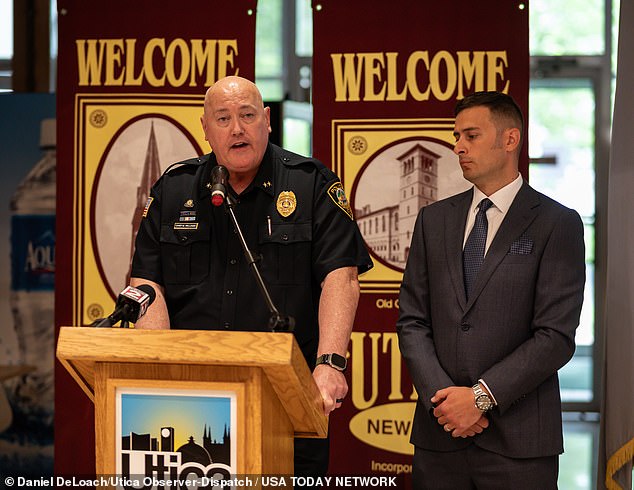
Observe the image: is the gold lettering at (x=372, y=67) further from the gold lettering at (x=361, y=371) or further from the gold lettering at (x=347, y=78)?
the gold lettering at (x=361, y=371)

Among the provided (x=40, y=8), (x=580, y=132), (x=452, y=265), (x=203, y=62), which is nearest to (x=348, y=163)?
(x=203, y=62)

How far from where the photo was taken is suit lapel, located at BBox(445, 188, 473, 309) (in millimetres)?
2883

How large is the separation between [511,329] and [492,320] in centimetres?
7

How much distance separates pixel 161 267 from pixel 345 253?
1.91 ft

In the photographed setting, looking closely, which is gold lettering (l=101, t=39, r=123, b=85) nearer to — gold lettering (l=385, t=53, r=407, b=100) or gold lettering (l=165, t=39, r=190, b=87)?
gold lettering (l=165, t=39, r=190, b=87)

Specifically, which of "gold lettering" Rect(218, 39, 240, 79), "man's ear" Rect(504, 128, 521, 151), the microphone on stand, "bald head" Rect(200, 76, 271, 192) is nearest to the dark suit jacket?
"man's ear" Rect(504, 128, 521, 151)

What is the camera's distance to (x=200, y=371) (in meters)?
1.84

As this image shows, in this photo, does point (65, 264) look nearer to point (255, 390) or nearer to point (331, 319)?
point (331, 319)

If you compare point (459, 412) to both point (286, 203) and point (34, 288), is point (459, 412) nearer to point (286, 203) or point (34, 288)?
point (286, 203)

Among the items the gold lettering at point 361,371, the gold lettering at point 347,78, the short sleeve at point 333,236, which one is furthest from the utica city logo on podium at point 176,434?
the gold lettering at point 347,78

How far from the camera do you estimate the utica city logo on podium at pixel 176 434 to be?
182cm

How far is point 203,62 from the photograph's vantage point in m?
4.00

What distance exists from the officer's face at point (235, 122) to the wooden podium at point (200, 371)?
0.87 meters

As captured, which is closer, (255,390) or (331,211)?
(255,390)
